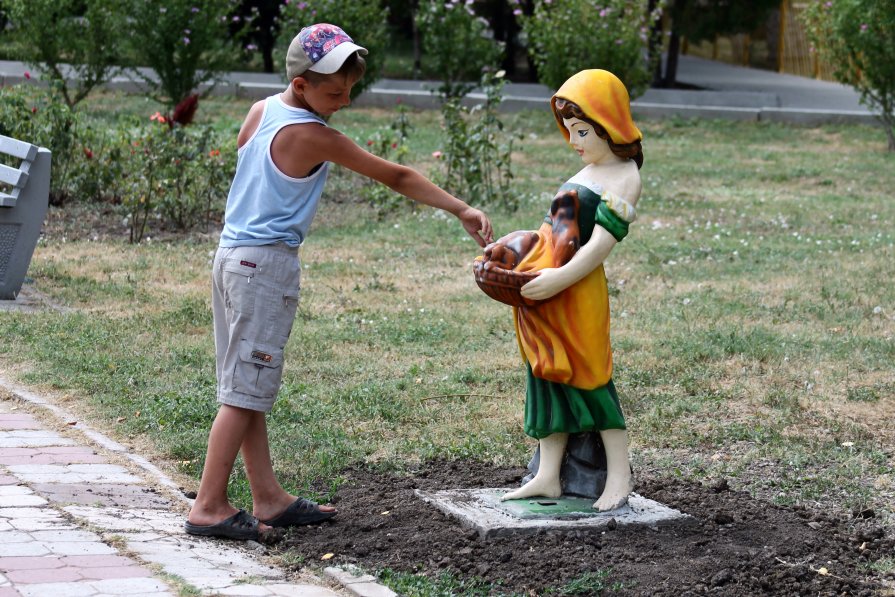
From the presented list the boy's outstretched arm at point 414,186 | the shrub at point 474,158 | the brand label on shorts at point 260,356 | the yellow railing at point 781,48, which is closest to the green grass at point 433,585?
the brand label on shorts at point 260,356

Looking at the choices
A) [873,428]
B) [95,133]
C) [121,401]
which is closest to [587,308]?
[873,428]

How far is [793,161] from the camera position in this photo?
15.6m

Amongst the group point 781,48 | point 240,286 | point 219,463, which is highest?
point 781,48

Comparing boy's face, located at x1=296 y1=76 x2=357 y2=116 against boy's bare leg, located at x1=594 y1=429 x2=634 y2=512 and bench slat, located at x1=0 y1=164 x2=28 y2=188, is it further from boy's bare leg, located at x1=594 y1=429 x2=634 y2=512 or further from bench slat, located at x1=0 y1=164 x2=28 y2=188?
bench slat, located at x1=0 y1=164 x2=28 y2=188

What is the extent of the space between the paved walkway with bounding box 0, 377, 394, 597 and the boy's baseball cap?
62.0 inches

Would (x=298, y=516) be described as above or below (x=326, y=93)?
below

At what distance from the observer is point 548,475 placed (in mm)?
4406

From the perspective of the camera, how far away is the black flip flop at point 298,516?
14.3 ft

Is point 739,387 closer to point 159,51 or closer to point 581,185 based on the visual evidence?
point 581,185

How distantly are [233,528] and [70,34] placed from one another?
14.2 m

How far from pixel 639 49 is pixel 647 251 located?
29.7 ft

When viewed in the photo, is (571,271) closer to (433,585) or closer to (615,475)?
(615,475)

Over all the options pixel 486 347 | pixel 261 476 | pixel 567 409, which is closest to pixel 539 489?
pixel 567 409

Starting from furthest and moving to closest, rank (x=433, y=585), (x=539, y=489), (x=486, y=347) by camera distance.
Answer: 1. (x=486, y=347)
2. (x=539, y=489)
3. (x=433, y=585)
